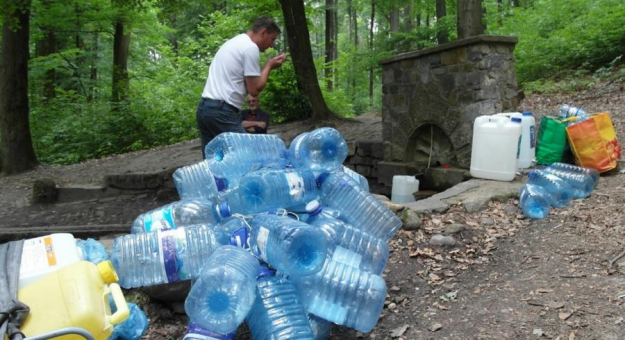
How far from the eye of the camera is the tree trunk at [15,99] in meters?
9.04

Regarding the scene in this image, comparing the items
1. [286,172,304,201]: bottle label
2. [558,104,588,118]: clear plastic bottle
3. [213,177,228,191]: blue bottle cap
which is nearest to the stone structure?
[558,104,588,118]: clear plastic bottle

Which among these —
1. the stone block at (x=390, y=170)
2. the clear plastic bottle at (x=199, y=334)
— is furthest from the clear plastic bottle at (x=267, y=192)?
the stone block at (x=390, y=170)

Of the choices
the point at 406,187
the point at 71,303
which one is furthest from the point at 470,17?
the point at 71,303

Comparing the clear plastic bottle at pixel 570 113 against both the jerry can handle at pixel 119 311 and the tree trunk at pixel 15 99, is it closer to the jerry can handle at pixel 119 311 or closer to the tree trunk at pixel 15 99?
the jerry can handle at pixel 119 311

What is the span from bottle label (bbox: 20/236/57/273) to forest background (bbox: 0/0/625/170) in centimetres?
729

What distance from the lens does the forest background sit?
10.6 m

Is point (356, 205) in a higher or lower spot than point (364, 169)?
higher

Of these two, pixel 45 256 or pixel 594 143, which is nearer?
pixel 45 256

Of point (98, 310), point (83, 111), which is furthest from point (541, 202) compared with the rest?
point (83, 111)

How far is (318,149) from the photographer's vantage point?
3404mm

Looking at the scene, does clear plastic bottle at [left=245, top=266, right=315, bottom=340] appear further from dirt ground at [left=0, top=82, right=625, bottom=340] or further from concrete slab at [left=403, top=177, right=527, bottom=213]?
concrete slab at [left=403, top=177, right=527, bottom=213]

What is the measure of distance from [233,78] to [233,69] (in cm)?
7

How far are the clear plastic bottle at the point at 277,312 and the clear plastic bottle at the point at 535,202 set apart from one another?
253cm

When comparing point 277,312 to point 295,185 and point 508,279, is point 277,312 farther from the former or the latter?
point 508,279
